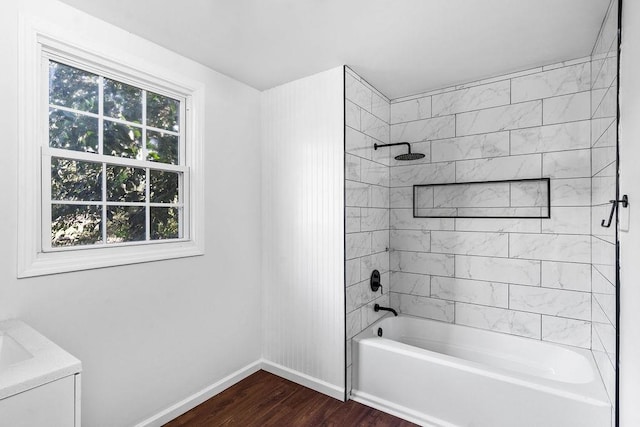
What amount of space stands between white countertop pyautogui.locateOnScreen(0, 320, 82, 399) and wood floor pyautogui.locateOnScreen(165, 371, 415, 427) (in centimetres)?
122

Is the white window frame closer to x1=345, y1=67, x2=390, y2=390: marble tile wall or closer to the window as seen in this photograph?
the window

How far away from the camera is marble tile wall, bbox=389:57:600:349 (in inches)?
94.6

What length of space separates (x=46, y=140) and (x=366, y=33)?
1920 millimetres

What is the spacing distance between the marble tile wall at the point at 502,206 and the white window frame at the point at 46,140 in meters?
1.97

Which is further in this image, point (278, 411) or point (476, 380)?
point (278, 411)

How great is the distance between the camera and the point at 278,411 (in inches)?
91.2

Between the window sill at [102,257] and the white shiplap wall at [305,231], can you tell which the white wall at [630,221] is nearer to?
the white shiplap wall at [305,231]

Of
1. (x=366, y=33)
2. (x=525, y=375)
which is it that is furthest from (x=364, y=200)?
(x=525, y=375)

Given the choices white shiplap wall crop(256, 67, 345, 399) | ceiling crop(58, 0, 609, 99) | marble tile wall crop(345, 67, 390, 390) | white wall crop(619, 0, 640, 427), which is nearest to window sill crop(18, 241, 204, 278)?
white shiplap wall crop(256, 67, 345, 399)

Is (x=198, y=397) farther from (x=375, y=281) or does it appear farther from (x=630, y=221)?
(x=630, y=221)

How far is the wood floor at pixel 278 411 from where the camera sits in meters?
2.20

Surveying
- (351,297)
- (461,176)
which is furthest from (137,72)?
(461,176)

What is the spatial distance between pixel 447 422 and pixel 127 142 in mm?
2720

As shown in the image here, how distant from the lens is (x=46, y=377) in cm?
108
